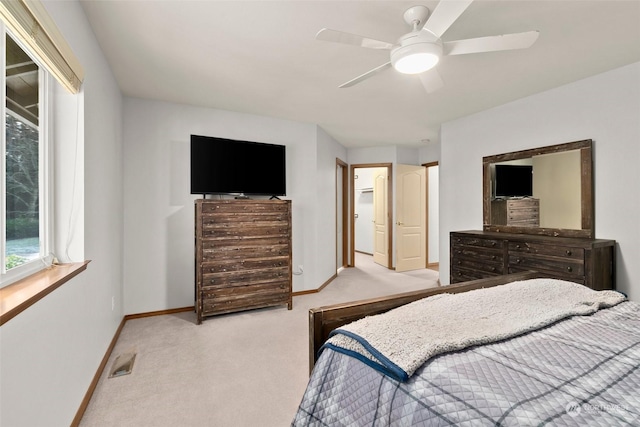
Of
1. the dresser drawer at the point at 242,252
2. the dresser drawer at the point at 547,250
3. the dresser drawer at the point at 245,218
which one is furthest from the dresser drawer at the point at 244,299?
the dresser drawer at the point at 547,250

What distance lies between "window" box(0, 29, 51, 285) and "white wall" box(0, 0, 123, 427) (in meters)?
0.12

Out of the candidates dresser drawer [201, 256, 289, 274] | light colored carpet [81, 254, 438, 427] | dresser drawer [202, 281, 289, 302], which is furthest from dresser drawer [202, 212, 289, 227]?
light colored carpet [81, 254, 438, 427]

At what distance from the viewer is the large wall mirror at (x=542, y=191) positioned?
287cm

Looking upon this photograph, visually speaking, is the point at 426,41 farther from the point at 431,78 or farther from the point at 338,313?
the point at 338,313

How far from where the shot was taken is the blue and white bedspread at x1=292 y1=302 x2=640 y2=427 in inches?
28.5

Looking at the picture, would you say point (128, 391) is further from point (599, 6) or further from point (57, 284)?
point (599, 6)

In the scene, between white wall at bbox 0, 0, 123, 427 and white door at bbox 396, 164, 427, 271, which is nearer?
white wall at bbox 0, 0, 123, 427

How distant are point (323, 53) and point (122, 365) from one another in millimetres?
2815

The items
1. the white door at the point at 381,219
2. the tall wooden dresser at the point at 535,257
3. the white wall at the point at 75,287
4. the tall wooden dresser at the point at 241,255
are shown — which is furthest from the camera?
the white door at the point at 381,219

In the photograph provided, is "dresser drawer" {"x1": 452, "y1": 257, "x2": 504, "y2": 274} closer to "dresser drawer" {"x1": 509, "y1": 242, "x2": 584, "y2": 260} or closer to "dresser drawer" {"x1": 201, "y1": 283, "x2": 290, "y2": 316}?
"dresser drawer" {"x1": 509, "y1": 242, "x2": 584, "y2": 260}

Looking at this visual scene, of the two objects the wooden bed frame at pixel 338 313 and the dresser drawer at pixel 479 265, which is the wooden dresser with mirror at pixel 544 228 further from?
the wooden bed frame at pixel 338 313

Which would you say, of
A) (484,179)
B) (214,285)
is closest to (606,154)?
(484,179)

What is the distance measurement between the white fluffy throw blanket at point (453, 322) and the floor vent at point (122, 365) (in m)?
1.90

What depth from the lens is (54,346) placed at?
139 centimetres
